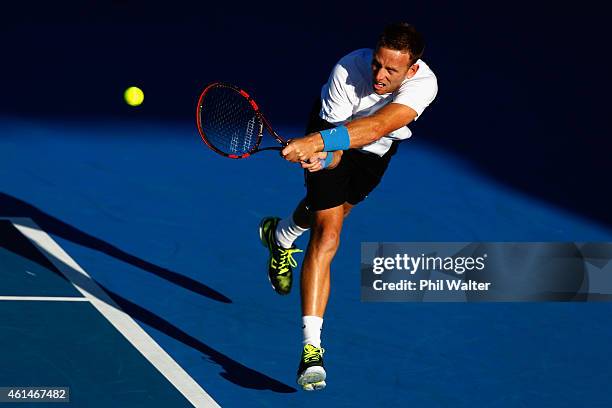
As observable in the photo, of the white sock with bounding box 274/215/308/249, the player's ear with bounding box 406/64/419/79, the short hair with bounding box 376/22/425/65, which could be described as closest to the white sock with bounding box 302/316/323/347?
the white sock with bounding box 274/215/308/249

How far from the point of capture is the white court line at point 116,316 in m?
7.59

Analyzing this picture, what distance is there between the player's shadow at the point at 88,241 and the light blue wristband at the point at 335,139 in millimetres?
1917

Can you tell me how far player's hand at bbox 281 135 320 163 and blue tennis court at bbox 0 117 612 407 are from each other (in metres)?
1.41

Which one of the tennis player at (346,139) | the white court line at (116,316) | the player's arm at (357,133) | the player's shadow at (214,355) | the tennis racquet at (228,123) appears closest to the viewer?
the player's arm at (357,133)

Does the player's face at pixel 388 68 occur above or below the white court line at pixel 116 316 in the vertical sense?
above

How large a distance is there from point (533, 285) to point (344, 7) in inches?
198

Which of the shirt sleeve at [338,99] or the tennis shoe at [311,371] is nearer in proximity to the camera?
the tennis shoe at [311,371]

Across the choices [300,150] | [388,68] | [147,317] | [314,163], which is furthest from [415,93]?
[147,317]

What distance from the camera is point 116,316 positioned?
27.6 feet

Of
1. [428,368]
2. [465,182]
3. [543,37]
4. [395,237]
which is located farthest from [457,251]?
[543,37]

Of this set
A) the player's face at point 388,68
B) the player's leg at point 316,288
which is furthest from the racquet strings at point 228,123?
the player's face at point 388,68

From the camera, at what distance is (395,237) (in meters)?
9.95

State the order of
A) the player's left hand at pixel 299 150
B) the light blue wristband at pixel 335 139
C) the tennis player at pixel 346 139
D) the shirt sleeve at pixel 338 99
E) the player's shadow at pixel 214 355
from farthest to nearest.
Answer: the shirt sleeve at pixel 338 99 → the player's shadow at pixel 214 355 → the tennis player at pixel 346 139 → the light blue wristband at pixel 335 139 → the player's left hand at pixel 299 150

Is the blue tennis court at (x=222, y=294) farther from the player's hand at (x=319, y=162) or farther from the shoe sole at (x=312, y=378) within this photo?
the player's hand at (x=319, y=162)
